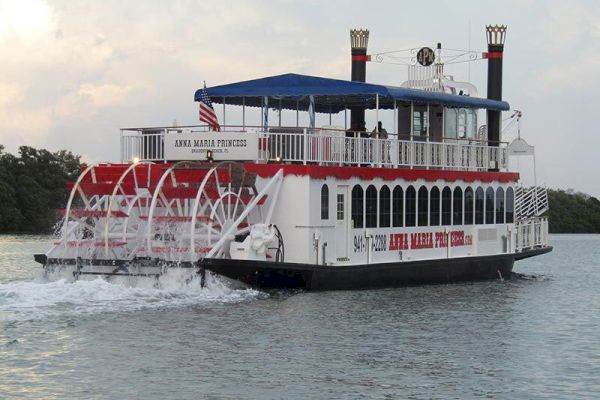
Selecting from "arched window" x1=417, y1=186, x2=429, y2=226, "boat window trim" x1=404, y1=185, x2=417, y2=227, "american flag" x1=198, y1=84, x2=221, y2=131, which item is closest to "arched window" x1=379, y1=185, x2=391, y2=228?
"boat window trim" x1=404, y1=185, x2=417, y2=227

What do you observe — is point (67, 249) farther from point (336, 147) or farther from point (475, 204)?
point (475, 204)

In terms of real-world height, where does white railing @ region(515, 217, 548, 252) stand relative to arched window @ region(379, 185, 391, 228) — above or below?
below

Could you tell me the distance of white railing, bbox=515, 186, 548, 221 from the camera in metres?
29.5

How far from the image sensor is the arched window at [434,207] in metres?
25.2

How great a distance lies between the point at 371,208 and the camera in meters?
23.6

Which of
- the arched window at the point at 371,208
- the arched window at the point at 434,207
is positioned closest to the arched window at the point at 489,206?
the arched window at the point at 434,207

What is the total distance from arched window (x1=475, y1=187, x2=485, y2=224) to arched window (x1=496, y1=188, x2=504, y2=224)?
65 cm

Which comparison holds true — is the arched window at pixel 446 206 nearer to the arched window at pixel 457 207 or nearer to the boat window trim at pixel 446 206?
the boat window trim at pixel 446 206

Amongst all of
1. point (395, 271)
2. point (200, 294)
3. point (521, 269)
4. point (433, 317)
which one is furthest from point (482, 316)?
point (521, 269)

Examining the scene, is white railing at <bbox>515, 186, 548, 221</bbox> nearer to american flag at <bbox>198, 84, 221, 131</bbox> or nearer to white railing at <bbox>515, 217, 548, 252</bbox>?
white railing at <bbox>515, 217, 548, 252</bbox>

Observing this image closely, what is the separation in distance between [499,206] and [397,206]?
410cm

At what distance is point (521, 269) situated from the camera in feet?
117

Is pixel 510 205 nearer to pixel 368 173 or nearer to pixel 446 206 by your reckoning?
pixel 446 206

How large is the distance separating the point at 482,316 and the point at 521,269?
49.8 ft
